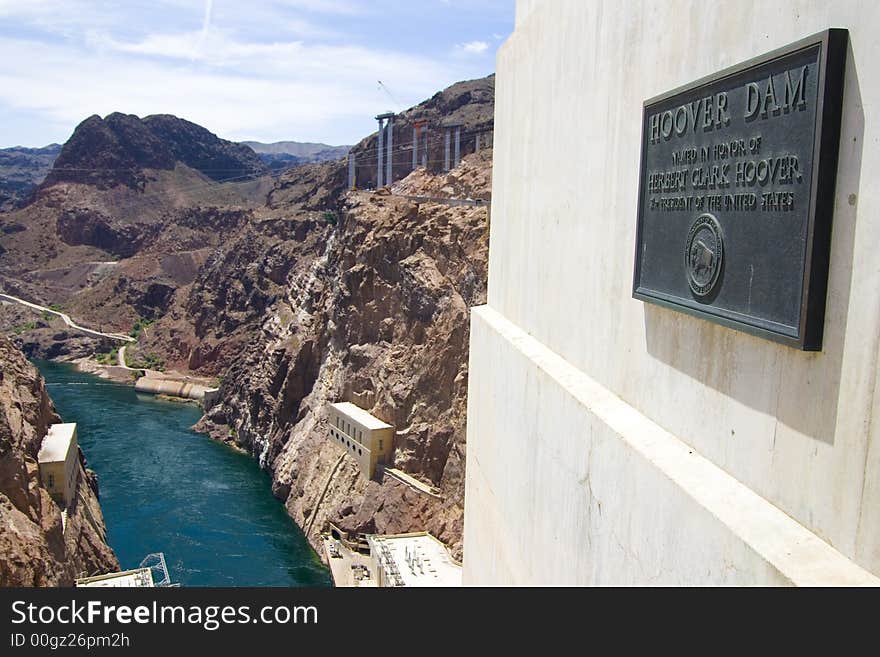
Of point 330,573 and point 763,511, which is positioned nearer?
point 763,511

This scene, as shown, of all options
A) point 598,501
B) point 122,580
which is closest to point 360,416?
point 122,580

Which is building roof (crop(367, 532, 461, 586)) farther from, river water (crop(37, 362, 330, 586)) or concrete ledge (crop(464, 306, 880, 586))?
concrete ledge (crop(464, 306, 880, 586))

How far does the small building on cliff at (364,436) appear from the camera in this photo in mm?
32688

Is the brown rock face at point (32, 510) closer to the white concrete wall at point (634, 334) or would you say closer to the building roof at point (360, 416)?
the building roof at point (360, 416)

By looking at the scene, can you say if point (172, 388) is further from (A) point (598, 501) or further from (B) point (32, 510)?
(A) point (598, 501)

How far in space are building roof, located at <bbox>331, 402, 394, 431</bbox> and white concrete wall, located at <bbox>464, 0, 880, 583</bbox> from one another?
25.7 metres

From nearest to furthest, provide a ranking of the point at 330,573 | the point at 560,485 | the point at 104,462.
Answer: the point at 560,485, the point at 330,573, the point at 104,462

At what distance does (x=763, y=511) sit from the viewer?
3.01 meters

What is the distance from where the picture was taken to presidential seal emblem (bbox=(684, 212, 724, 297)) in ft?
11.4

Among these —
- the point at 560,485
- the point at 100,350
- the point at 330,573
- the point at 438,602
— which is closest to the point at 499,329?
the point at 560,485

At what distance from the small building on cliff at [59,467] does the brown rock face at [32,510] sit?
377mm

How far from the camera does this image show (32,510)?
21453 mm

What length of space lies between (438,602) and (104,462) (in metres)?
41.8

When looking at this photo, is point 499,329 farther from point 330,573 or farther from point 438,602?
point 330,573
